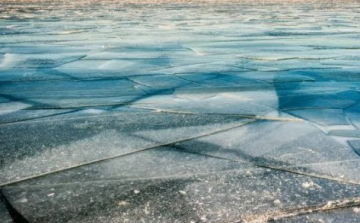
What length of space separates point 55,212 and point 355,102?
81.1 inches

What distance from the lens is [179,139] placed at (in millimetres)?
1999

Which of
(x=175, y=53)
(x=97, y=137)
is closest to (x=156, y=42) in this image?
(x=175, y=53)

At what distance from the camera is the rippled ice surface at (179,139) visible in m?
1.36

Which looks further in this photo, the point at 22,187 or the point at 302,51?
the point at 302,51

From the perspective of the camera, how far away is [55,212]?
1.31 metres

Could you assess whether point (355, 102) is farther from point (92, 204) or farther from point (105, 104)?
point (92, 204)

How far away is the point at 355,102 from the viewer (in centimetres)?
267

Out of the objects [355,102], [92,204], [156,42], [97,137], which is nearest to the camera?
[92,204]

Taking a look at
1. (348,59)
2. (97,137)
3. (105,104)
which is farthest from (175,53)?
(97,137)

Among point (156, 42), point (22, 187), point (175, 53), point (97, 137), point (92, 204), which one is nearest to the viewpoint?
point (92, 204)

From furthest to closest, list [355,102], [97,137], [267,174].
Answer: [355,102], [97,137], [267,174]

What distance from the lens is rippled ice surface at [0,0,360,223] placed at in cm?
136

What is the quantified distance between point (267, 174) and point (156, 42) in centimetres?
433

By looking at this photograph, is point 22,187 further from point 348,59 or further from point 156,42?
point 156,42
